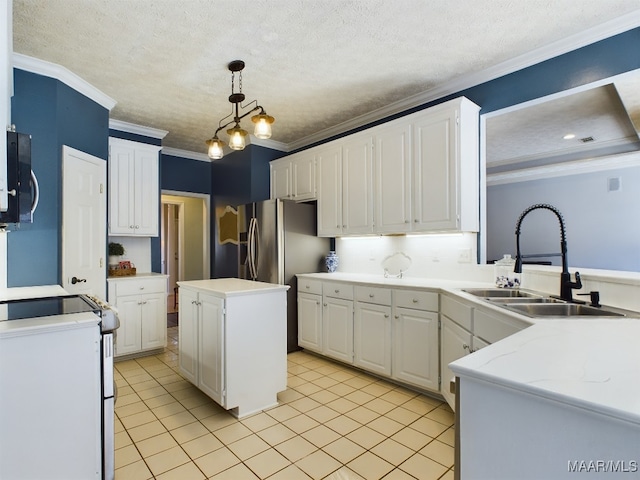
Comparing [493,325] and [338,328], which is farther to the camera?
[338,328]

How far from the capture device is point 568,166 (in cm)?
494

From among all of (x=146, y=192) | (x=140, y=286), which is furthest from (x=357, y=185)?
(x=140, y=286)

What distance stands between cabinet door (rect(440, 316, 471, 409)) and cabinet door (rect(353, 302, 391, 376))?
1.68 ft

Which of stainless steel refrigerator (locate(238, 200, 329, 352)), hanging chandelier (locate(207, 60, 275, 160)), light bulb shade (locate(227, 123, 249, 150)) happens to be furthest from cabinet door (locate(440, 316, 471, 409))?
light bulb shade (locate(227, 123, 249, 150))

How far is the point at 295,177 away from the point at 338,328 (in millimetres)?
2054

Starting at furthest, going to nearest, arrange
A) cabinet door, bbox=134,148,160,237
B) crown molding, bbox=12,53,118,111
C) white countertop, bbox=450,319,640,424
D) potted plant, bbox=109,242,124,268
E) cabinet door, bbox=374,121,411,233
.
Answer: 1. cabinet door, bbox=134,148,160,237
2. potted plant, bbox=109,242,124,268
3. cabinet door, bbox=374,121,411,233
4. crown molding, bbox=12,53,118,111
5. white countertop, bbox=450,319,640,424

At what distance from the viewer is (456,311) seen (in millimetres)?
2404

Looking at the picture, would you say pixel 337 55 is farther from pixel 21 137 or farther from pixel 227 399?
Result: pixel 227 399

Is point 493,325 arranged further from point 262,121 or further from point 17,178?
point 17,178

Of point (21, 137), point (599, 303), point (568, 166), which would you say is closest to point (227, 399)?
point (21, 137)

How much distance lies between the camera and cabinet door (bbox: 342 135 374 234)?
356 centimetres

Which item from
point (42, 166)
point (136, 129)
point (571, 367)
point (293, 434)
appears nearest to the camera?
point (571, 367)

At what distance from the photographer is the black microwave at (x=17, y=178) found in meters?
1.50

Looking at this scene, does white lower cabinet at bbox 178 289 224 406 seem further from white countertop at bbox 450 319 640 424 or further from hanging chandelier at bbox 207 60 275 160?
white countertop at bbox 450 319 640 424
